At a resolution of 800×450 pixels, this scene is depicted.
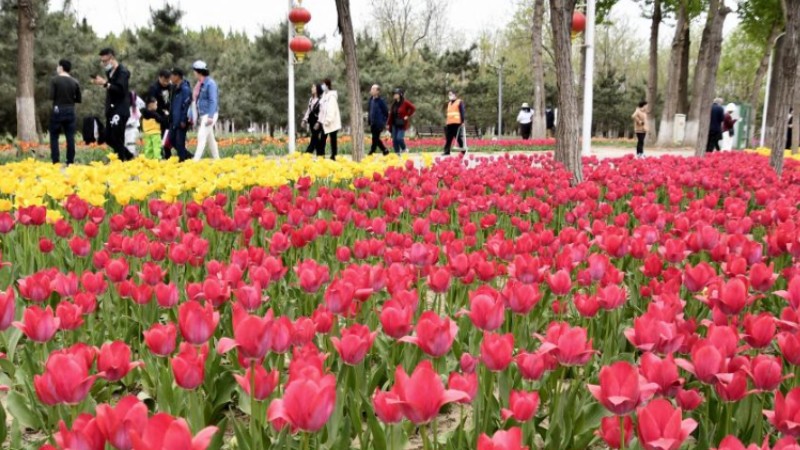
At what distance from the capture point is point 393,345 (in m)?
2.34

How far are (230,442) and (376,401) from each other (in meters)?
0.88

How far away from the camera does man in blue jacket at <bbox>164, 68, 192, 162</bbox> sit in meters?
10.7

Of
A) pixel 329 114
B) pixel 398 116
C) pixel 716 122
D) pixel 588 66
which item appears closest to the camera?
pixel 588 66

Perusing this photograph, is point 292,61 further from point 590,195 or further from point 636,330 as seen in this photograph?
point 636,330

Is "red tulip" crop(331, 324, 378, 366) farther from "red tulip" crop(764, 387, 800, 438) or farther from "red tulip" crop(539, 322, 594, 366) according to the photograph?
"red tulip" crop(764, 387, 800, 438)

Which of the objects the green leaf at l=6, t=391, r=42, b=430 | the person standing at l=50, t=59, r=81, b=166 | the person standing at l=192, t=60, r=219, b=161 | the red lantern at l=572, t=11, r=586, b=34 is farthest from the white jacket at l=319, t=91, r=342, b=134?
the green leaf at l=6, t=391, r=42, b=430

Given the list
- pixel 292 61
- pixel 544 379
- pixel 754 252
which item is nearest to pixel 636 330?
pixel 544 379

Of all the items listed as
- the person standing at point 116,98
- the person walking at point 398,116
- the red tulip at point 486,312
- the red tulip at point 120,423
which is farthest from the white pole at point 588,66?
the red tulip at point 120,423

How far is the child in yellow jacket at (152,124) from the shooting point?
11.5 metres

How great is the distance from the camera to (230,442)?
2.18 m

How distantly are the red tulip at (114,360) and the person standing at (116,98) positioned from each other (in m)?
9.70

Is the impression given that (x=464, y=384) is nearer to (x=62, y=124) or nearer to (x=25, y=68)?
(x=62, y=124)

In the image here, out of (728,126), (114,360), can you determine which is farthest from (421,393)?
(728,126)

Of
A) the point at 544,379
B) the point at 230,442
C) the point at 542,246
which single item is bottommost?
the point at 230,442
